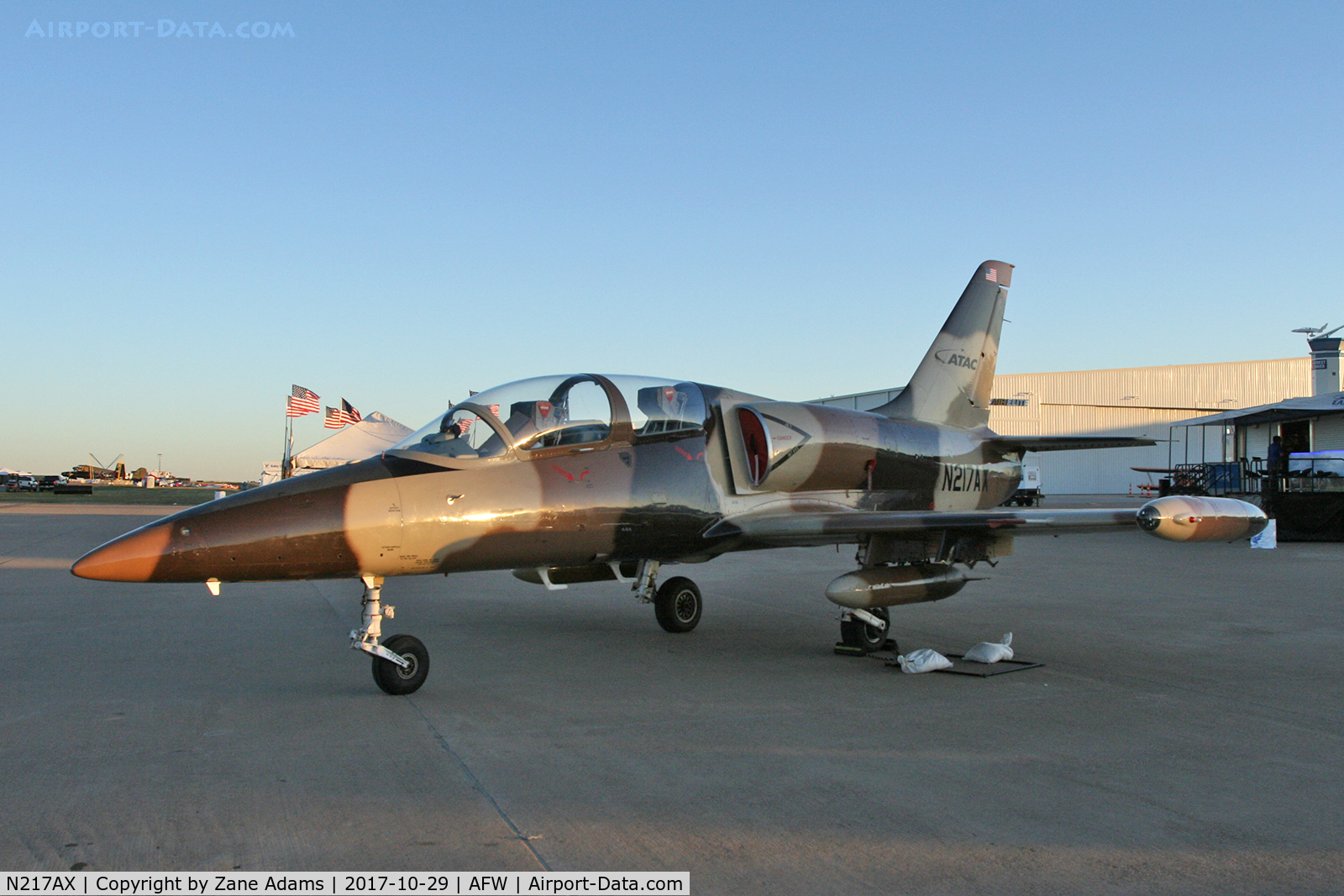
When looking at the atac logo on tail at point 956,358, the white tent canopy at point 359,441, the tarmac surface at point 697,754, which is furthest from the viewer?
the white tent canopy at point 359,441

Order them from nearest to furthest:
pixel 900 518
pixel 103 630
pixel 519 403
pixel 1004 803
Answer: pixel 1004 803, pixel 519 403, pixel 900 518, pixel 103 630

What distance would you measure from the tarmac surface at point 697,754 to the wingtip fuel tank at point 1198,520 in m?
1.10

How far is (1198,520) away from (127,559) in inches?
264

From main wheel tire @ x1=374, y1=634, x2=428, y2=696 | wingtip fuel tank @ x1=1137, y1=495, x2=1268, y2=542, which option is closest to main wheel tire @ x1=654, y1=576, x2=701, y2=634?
main wheel tire @ x1=374, y1=634, x2=428, y2=696

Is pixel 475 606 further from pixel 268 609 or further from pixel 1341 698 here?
pixel 1341 698

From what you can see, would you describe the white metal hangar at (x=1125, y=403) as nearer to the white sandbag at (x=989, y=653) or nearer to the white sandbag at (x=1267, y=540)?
the white sandbag at (x=1267, y=540)

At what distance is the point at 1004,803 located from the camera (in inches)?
155

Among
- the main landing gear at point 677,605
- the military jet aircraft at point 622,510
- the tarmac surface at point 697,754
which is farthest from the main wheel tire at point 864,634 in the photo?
the main landing gear at point 677,605

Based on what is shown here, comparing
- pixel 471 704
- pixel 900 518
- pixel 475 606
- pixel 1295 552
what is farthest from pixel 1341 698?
pixel 1295 552

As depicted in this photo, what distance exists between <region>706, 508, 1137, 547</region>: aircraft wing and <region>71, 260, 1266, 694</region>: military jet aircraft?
0.06ft

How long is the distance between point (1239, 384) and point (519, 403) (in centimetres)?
5414

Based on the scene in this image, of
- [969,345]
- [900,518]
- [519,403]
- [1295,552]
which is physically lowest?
[1295,552]

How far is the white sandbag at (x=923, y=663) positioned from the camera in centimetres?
696

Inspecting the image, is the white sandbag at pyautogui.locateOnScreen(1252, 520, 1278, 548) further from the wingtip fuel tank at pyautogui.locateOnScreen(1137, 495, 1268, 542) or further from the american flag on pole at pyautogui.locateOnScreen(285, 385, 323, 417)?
the american flag on pole at pyautogui.locateOnScreen(285, 385, 323, 417)
